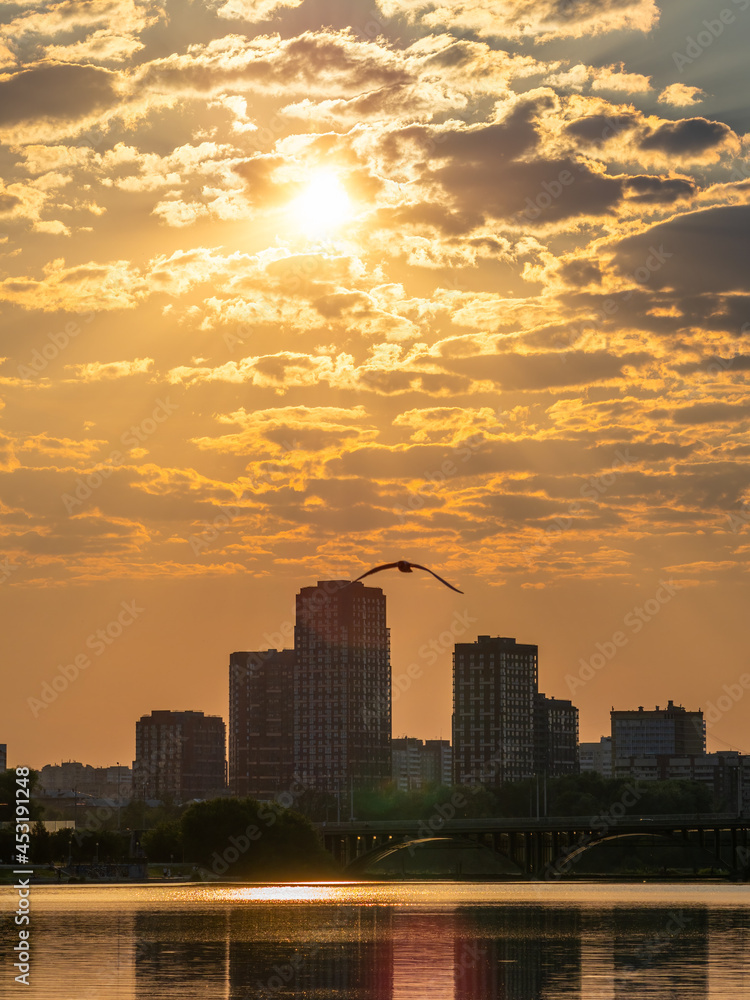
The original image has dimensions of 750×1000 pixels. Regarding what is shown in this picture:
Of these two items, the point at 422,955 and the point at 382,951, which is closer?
the point at 422,955

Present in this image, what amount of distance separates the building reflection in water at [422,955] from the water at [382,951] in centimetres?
10

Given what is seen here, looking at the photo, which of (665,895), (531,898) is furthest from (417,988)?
(665,895)

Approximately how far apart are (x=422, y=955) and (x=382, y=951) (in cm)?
411

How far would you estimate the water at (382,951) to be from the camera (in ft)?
214

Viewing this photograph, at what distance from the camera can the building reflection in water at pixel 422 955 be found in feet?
215

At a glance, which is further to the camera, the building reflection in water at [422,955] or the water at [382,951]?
the building reflection in water at [422,955]

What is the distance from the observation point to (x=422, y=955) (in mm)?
86125

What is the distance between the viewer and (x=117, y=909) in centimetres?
14850

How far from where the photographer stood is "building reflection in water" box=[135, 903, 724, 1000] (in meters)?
65.4

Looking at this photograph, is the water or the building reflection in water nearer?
the water

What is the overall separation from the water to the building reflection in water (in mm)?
105

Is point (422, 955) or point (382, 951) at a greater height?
point (422, 955)

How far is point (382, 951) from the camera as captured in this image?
294 ft

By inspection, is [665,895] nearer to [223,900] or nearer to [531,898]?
[531,898]
